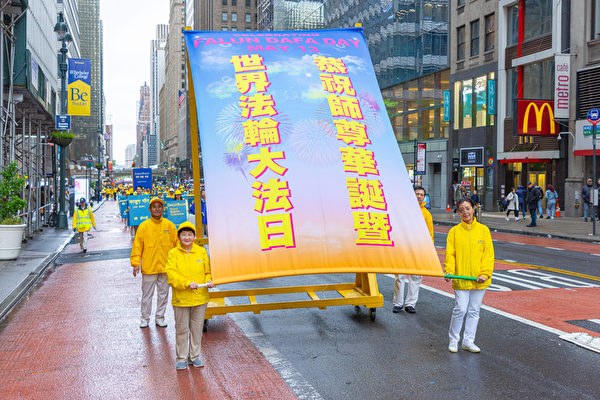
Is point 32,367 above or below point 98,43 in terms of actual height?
below

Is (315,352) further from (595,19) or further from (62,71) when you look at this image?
(595,19)

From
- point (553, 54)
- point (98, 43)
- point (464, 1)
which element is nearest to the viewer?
point (553, 54)

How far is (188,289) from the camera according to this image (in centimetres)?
612

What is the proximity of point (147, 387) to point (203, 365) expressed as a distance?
2.50 feet

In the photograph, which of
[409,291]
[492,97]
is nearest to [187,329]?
[409,291]

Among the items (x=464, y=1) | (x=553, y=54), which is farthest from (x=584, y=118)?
(x=464, y=1)

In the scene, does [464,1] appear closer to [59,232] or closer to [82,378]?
[59,232]

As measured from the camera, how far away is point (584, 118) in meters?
28.1

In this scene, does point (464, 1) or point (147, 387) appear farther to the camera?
point (464, 1)

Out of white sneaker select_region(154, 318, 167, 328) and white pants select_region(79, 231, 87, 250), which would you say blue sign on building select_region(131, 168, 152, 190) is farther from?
white sneaker select_region(154, 318, 167, 328)

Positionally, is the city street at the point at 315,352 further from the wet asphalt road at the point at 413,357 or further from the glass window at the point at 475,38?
the glass window at the point at 475,38

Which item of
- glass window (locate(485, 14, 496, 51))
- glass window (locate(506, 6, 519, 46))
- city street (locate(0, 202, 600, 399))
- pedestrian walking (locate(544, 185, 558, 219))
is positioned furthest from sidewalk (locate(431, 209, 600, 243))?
glass window (locate(485, 14, 496, 51))

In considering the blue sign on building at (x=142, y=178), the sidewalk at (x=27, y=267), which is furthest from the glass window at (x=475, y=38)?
the sidewalk at (x=27, y=267)

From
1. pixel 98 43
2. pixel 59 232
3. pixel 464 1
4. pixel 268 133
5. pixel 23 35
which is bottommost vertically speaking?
pixel 59 232
